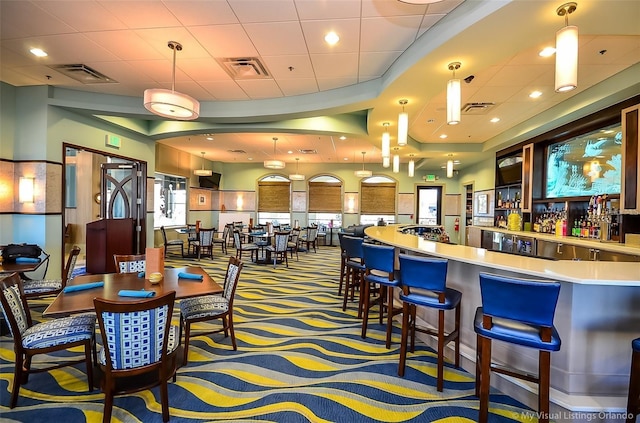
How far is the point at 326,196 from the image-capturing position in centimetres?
1239

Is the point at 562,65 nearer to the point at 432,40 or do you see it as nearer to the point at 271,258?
the point at 432,40

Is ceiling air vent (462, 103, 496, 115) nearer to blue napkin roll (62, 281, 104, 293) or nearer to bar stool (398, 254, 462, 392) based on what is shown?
bar stool (398, 254, 462, 392)

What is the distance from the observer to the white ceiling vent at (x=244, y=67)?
4.01 m

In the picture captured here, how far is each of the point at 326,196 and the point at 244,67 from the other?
27.6 feet

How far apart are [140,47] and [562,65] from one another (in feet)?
14.4

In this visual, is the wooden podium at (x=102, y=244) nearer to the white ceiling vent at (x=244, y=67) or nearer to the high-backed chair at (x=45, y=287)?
the high-backed chair at (x=45, y=287)

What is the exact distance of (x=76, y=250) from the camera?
3.84 metres

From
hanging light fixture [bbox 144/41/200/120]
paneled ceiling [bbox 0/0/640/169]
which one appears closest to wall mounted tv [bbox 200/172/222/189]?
paneled ceiling [bbox 0/0/640/169]

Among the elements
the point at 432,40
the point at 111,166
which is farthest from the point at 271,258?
the point at 432,40

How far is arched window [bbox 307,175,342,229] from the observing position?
12.4 metres

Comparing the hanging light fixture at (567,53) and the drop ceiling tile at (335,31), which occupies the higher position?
the drop ceiling tile at (335,31)

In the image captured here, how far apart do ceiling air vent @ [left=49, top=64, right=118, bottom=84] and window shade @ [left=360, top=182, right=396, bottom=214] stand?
9.15m

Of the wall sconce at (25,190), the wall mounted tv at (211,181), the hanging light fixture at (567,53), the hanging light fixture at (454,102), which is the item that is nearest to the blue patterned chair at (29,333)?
the wall sconce at (25,190)

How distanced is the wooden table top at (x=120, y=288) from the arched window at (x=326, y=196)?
912 centimetres
